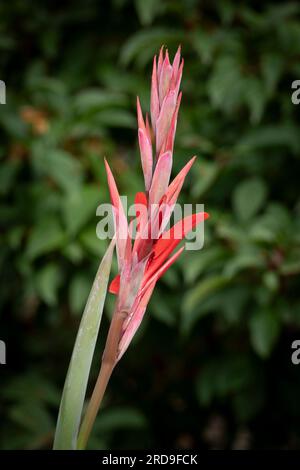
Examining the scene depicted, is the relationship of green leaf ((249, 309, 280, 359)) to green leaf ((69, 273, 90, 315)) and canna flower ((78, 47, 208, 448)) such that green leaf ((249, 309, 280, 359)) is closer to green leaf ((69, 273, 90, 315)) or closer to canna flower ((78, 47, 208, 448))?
green leaf ((69, 273, 90, 315))

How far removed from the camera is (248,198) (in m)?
1.44

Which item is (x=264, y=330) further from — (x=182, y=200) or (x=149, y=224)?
(x=149, y=224)

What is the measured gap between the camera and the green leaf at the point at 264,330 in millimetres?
1344

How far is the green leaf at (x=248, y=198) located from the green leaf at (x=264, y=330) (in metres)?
0.18

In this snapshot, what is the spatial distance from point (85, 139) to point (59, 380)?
1.79ft

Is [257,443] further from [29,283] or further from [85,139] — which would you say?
[85,139]

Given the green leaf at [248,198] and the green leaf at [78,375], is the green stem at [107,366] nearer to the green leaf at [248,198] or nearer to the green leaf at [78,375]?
the green leaf at [78,375]

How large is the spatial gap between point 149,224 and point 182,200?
1060mm

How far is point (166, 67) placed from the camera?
1.46 ft

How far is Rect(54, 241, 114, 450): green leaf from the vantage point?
1.57 feet
